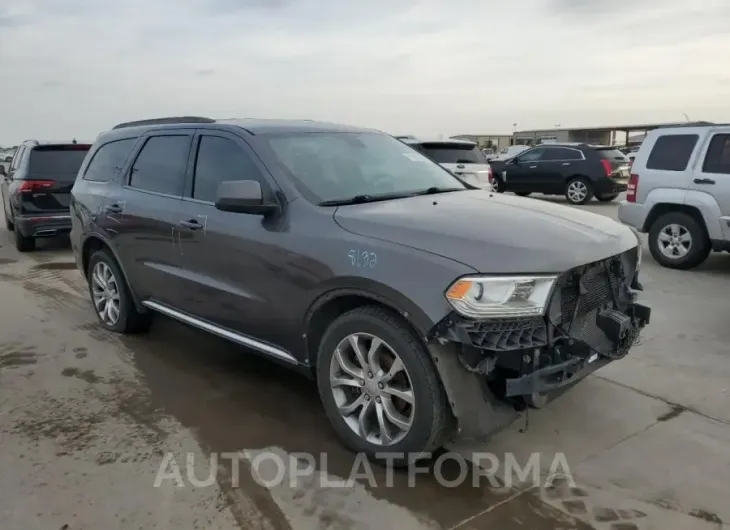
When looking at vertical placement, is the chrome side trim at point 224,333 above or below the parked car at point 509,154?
below

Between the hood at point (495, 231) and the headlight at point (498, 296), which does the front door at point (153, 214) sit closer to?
the hood at point (495, 231)

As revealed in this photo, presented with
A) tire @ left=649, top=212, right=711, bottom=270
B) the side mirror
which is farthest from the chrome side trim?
tire @ left=649, top=212, right=711, bottom=270

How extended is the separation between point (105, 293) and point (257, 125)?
8.11 ft

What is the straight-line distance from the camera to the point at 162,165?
15.6ft

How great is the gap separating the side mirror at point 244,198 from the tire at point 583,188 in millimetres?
14582

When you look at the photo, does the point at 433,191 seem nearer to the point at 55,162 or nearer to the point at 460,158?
the point at 55,162

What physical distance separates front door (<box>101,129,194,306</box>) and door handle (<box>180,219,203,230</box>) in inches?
3.0

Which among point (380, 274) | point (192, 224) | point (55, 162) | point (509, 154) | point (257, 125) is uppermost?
point (257, 125)

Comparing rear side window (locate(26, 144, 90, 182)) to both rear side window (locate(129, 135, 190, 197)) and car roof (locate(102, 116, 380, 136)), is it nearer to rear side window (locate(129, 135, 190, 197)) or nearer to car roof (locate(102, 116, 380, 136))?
car roof (locate(102, 116, 380, 136))

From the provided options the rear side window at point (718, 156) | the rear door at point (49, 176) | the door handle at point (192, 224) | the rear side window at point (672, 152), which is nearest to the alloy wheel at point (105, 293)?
the door handle at point (192, 224)

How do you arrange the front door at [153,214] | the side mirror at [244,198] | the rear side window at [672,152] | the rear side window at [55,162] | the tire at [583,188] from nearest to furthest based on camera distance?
the side mirror at [244,198] → the front door at [153,214] → the rear side window at [672,152] → the rear side window at [55,162] → the tire at [583,188]

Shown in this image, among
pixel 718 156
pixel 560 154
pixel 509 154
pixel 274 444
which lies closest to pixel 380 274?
pixel 274 444

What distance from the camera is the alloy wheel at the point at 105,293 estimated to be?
546cm

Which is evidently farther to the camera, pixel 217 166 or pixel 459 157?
pixel 459 157
